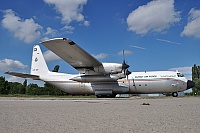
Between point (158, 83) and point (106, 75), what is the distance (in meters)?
6.18

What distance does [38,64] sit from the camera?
27.1m

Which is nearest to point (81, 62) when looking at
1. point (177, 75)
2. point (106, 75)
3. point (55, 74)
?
point (106, 75)

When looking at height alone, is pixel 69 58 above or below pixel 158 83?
above

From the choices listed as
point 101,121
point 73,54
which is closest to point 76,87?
point 73,54

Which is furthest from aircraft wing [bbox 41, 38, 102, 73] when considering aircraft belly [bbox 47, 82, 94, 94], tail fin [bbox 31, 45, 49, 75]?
tail fin [bbox 31, 45, 49, 75]

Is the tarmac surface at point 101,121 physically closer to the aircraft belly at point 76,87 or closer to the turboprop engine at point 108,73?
the turboprop engine at point 108,73

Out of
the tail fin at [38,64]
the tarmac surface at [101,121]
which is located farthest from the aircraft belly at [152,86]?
the tarmac surface at [101,121]

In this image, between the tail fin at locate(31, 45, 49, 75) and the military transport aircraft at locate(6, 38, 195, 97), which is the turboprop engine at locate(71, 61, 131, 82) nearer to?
the military transport aircraft at locate(6, 38, 195, 97)

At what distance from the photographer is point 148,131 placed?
3438mm

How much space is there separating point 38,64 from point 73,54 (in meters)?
9.55

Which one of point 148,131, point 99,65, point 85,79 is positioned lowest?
point 148,131

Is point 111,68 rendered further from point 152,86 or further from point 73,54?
point 152,86

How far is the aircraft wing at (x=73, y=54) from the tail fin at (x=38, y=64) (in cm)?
648

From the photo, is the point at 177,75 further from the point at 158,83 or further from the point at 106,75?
the point at 106,75
